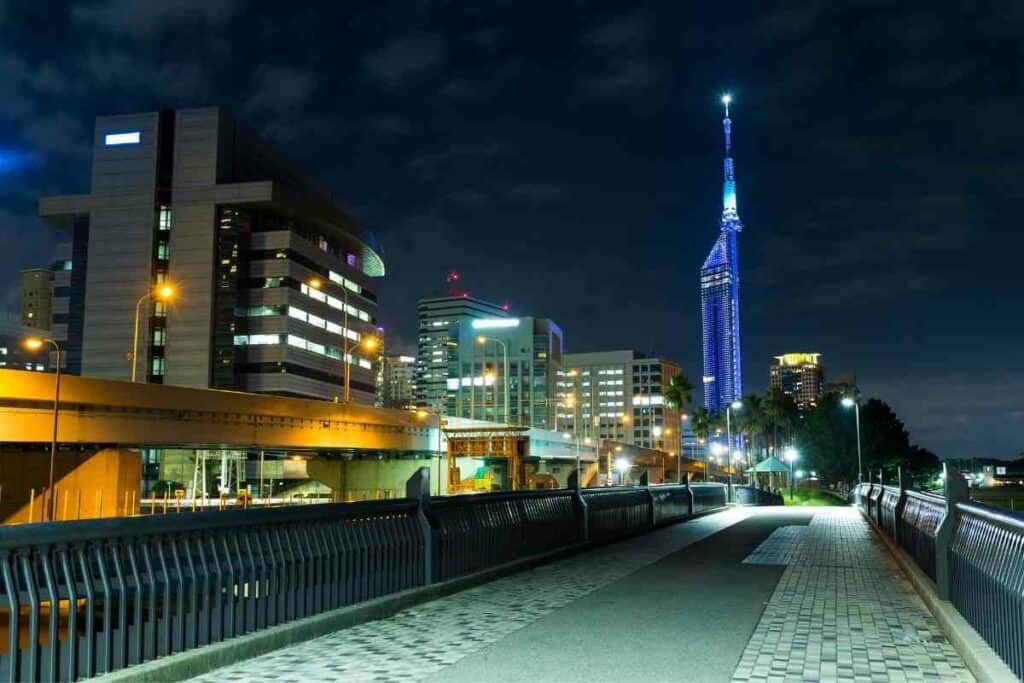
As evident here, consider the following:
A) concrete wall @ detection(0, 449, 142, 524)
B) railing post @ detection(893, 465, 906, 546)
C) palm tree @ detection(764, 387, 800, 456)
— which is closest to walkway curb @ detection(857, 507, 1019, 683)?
railing post @ detection(893, 465, 906, 546)

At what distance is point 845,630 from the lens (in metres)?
10.2

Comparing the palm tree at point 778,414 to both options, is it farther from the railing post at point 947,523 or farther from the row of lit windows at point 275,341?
the railing post at point 947,523

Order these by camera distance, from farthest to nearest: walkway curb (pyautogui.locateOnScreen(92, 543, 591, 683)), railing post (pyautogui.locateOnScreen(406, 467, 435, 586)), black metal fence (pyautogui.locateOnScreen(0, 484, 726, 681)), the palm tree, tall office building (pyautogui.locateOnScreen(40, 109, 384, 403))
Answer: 1. the palm tree
2. tall office building (pyautogui.locateOnScreen(40, 109, 384, 403))
3. railing post (pyautogui.locateOnScreen(406, 467, 435, 586))
4. walkway curb (pyautogui.locateOnScreen(92, 543, 591, 683))
5. black metal fence (pyautogui.locateOnScreen(0, 484, 726, 681))

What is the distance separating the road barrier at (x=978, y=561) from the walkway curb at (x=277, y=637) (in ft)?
19.6

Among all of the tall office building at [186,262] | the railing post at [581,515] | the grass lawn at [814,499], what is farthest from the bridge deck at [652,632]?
the tall office building at [186,262]

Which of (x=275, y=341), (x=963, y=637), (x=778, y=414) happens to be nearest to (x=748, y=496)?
(x=963, y=637)

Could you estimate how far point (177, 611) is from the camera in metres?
8.05

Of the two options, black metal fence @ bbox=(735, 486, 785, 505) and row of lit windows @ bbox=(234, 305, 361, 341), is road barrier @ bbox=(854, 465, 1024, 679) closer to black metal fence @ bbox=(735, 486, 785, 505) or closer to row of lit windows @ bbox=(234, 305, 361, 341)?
black metal fence @ bbox=(735, 486, 785, 505)

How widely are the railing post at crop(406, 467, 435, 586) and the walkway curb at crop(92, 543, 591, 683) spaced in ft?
0.68

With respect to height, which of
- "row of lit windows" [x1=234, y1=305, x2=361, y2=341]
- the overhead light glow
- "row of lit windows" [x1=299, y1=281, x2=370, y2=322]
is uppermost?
the overhead light glow

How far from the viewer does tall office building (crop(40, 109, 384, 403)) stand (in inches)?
4400

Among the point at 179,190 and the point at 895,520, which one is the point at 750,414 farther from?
the point at 895,520

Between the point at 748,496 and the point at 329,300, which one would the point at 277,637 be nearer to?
the point at 748,496

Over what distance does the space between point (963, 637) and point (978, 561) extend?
710mm
